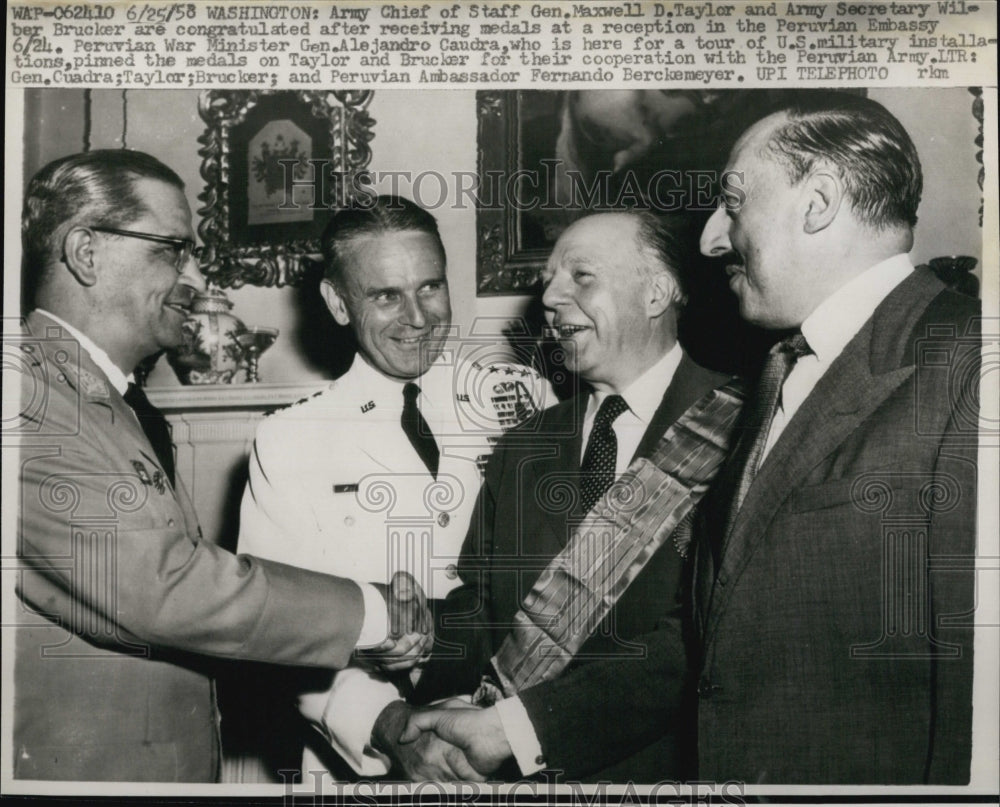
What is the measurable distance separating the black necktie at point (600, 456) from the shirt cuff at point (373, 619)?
0.51 m

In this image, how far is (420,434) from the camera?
228 centimetres

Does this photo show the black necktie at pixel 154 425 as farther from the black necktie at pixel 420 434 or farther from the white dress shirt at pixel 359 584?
the black necktie at pixel 420 434

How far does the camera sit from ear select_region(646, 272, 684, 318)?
2.20m

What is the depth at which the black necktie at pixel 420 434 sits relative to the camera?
2.28 m

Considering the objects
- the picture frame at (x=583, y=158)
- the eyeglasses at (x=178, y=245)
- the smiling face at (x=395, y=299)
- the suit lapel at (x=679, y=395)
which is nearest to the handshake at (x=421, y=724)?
the smiling face at (x=395, y=299)

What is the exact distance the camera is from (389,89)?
91.1 inches

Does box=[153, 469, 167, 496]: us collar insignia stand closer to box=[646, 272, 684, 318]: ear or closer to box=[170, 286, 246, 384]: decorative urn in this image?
box=[170, 286, 246, 384]: decorative urn

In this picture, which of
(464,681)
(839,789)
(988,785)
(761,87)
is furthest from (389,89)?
(988,785)

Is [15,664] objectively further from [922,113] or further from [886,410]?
[922,113]

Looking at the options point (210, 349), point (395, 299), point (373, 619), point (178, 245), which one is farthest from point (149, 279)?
point (373, 619)

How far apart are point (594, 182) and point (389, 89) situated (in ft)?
1.73

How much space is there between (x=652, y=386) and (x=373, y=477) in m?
0.67

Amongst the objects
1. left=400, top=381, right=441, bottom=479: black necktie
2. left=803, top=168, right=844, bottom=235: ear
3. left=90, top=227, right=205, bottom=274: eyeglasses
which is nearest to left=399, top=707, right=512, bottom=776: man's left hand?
left=400, top=381, right=441, bottom=479: black necktie

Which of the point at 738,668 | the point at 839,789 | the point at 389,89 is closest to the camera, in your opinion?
the point at 738,668
